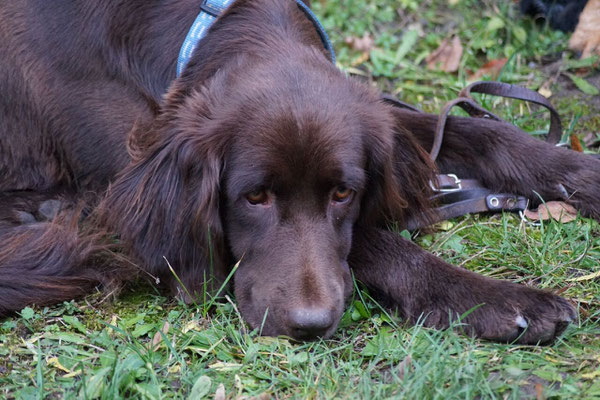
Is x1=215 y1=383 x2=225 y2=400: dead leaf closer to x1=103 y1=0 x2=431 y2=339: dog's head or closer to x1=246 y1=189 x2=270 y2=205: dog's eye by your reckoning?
x1=103 y1=0 x2=431 y2=339: dog's head

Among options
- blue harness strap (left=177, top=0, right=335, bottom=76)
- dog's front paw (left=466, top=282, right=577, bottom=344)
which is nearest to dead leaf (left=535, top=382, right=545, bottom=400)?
dog's front paw (left=466, top=282, right=577, bottom=344)

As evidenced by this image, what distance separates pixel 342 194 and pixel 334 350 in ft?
1.89

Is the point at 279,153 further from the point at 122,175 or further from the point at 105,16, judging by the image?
the point at 105,16

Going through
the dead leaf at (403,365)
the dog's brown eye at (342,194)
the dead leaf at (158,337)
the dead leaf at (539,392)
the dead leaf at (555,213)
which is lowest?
the dead leaf at (555,213)

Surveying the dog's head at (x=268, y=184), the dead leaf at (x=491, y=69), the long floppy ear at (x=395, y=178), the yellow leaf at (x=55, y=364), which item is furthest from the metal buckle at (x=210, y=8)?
the dead leaf at (x=491, y=69)

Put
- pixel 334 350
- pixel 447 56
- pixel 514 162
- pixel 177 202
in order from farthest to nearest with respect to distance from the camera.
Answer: pixel 447 56 → pixel 514 162 → pixel 177 202 → pixel 334 350

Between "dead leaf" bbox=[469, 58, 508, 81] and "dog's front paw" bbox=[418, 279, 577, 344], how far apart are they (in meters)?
2.49

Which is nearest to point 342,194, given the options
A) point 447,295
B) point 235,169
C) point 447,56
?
point 235,169

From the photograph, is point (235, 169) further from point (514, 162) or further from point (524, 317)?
point (514, 162)

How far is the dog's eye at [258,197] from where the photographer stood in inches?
112

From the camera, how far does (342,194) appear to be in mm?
2939

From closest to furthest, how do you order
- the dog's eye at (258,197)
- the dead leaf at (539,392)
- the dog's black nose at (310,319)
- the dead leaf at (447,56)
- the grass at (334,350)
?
the dead leaf at (539,392)
the grass at (334,350)
the dog's black nose at (310,319)
the dog's eye at (258,197)
the dead leaf at (447,56)

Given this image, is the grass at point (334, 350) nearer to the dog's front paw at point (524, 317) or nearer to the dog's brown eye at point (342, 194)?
the dog's front paw at point (524, 317)

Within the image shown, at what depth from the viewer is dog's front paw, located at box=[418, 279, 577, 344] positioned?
2721mm
